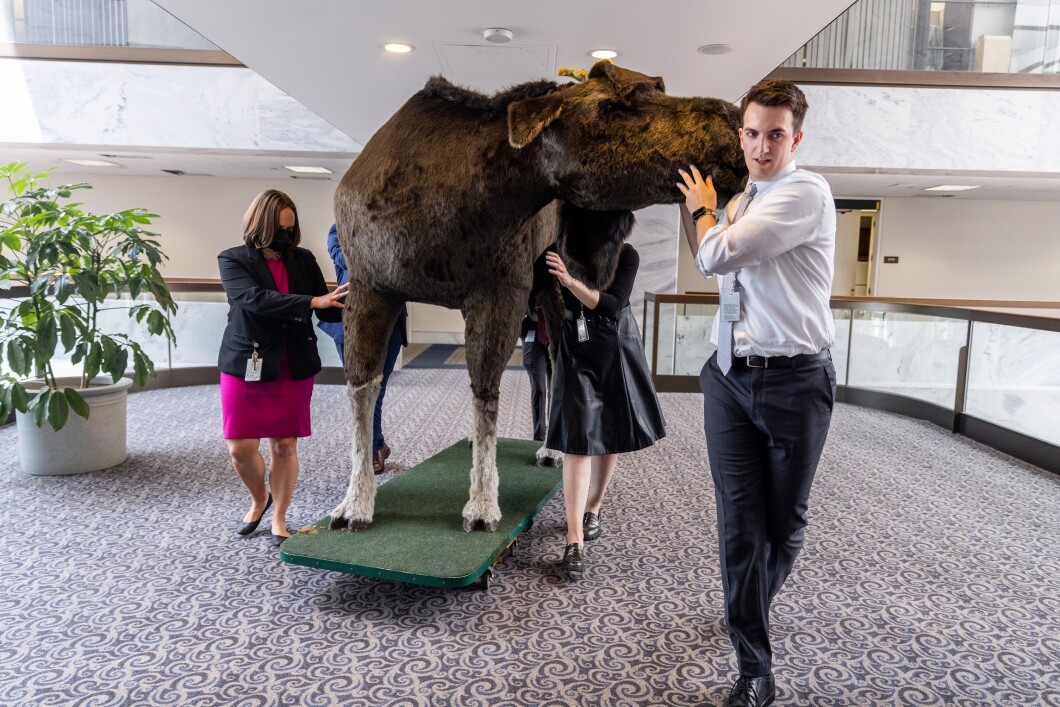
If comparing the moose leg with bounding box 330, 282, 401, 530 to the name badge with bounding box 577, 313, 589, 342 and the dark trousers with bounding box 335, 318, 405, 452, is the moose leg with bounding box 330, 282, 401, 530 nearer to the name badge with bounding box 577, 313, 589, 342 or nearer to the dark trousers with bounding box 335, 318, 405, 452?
the name badge with bounding box 577, 313, 589, 342

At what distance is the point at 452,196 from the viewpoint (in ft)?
7.74

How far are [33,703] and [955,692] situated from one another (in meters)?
2.91

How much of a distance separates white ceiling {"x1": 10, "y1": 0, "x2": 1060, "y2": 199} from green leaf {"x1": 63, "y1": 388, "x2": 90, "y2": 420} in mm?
2267

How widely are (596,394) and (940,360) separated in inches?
186

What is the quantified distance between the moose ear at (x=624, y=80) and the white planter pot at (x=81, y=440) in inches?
154

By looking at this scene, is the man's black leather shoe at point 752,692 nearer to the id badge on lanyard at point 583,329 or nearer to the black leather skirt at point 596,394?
the black leather skirt at point 596,394

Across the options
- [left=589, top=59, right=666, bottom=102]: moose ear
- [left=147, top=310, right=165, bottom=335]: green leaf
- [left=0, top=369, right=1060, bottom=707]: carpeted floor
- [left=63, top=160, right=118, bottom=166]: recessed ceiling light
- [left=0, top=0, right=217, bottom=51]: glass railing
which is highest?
[left=0, top=0, right=217, bottom=51]: glass railing

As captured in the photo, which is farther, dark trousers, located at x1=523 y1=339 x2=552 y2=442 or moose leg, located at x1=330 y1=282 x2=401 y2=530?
dark trousers, located at x1=523 y1=339 x2=552 y2=442

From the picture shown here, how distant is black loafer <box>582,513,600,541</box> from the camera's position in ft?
10.8

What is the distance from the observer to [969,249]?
10812 millimetres

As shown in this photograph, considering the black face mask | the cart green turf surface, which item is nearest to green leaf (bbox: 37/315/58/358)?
the black face mask

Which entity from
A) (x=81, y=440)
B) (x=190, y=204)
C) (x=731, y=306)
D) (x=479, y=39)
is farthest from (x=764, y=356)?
(x=190, y=204)

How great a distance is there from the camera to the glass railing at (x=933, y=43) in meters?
7.38

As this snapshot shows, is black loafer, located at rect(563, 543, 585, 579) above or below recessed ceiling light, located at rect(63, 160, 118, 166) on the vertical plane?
below
